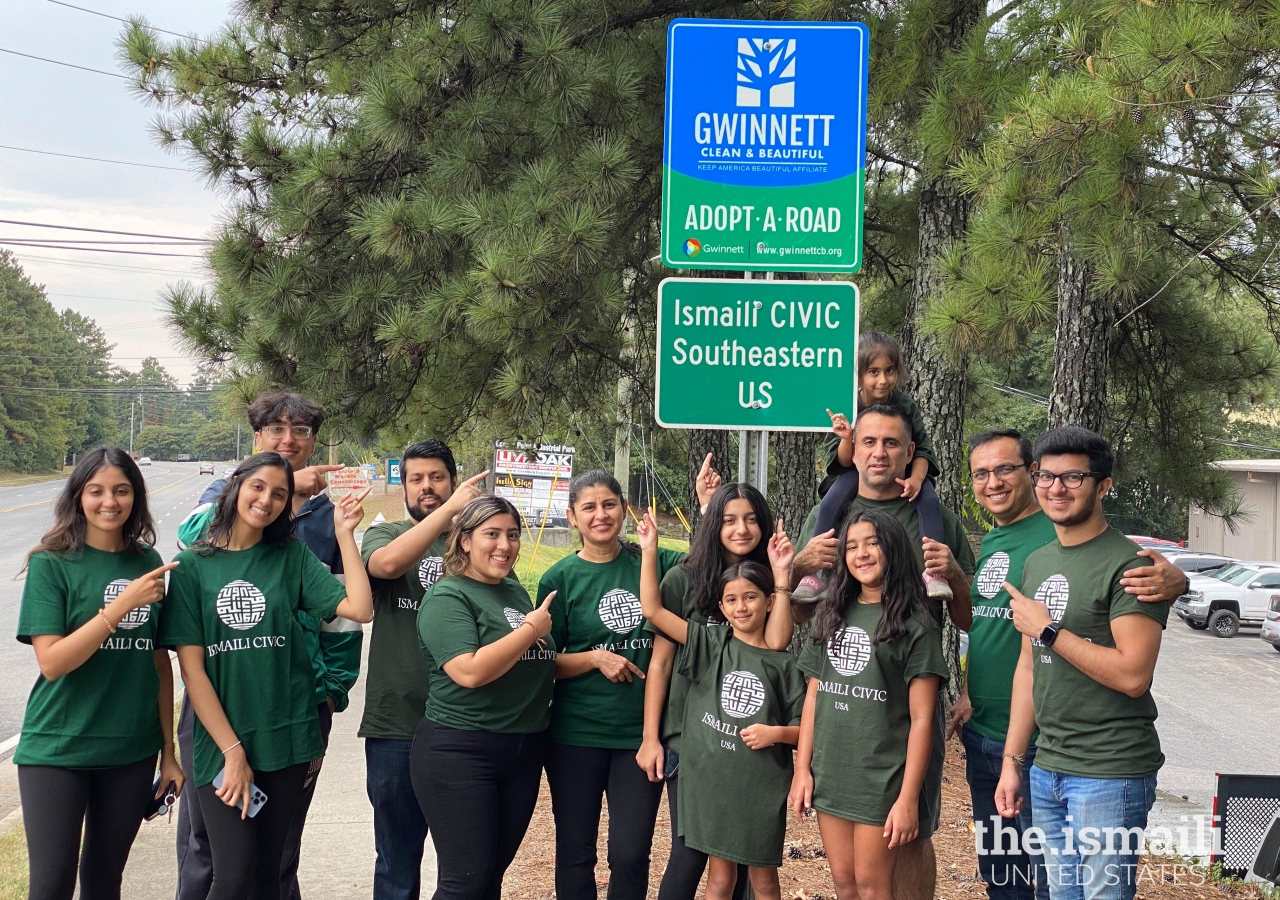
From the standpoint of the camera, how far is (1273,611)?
786 inches

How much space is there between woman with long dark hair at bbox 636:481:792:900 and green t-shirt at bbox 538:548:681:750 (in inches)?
2.9

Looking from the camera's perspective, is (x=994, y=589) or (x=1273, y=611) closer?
(x=994, y=589)

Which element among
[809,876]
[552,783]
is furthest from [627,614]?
[809,876]

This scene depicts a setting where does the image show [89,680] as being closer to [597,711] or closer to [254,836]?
[254,836]

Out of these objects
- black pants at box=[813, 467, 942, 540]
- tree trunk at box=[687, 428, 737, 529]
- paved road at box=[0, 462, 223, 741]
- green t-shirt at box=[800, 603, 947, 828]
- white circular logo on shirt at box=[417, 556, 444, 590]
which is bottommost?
paved road at box=[0, 462, 223, 741]

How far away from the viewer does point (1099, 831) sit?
3.08m

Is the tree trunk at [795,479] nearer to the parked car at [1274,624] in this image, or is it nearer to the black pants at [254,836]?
the black pants at [254,836]

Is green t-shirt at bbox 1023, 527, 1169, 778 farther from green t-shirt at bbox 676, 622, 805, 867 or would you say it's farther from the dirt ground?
the dirt ground

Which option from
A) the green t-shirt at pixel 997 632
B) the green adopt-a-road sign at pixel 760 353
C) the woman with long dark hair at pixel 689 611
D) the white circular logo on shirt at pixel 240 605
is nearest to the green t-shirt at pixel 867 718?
the woman with long dark hair at pixel 689 611

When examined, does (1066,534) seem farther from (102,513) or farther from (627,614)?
(102,513)

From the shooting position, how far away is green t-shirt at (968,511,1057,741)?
12.0 ft

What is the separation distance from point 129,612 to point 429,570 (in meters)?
1.04

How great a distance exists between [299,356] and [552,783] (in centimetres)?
370

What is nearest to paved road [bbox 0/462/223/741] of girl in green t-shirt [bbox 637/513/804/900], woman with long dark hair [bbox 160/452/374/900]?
woman with long dark hair [bbox 160/452/374/900]
